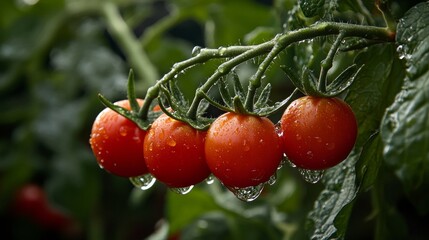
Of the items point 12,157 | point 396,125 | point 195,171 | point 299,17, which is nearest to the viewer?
point 396,125

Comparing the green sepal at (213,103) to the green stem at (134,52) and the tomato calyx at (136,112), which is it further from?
the green stem at (134,52)

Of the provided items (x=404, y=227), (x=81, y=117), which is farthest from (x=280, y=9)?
(x=81, y=117)

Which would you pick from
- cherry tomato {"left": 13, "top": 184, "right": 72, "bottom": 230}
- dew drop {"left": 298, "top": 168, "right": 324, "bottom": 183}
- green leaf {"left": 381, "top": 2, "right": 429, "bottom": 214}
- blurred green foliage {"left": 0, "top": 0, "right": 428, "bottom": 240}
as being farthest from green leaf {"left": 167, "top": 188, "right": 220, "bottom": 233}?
cherry tomato {"left": 13, "top": 184, "right": 72, "bottom": 230}

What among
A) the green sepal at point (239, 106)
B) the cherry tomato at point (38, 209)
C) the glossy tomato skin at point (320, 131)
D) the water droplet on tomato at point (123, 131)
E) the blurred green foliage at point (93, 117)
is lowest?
the cherry tomato at point (38, 209)

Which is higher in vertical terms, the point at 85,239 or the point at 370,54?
the point at 370,54

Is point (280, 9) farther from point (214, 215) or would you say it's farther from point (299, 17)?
point (214, 215)

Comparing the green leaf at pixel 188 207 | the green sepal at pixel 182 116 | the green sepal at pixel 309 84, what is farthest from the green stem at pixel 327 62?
the green leaf at pixel 188 207

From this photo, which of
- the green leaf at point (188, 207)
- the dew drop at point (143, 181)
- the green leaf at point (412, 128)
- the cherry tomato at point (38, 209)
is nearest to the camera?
the green leaf at point (412, 128)
